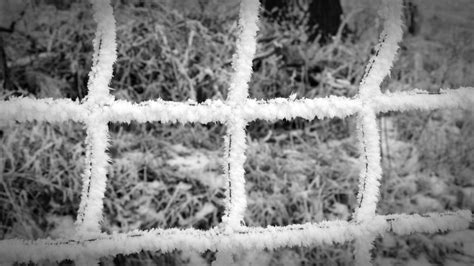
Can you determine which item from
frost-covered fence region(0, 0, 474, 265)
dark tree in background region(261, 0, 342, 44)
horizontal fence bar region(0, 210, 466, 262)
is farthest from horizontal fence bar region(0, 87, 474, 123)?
dark tree in background region(261, 0, 342, 44)

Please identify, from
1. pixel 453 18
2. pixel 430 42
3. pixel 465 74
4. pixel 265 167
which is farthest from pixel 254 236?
pixel 453 18

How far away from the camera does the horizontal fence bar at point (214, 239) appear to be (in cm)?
64

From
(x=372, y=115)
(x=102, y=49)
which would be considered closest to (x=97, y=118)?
(x=102, y=49)

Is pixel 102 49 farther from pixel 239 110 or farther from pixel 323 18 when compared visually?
pixel 323 18

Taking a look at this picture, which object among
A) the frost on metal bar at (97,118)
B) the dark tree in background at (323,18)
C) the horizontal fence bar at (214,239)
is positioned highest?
the dark tree in background at (323,18)

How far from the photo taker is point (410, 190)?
6.81 ft

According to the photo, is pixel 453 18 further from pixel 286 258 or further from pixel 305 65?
pixel 286 258

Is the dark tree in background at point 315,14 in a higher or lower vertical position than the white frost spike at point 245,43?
higher

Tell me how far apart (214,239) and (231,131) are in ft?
0.57

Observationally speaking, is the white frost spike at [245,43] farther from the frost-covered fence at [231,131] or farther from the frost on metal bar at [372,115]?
the frost on metal bar at [372,115]

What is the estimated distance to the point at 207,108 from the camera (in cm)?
66

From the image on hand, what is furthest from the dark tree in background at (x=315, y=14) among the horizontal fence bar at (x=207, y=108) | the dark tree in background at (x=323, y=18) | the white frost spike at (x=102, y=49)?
the white frost spike at (x=102, y=49)

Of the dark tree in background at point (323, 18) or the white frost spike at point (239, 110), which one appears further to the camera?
the dark tree in background at point (323, 18)

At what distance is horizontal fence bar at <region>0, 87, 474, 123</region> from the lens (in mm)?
627
